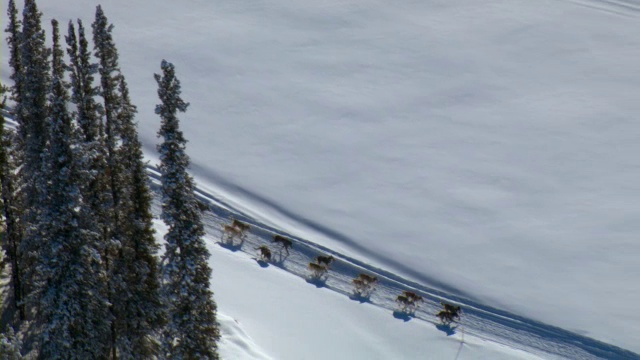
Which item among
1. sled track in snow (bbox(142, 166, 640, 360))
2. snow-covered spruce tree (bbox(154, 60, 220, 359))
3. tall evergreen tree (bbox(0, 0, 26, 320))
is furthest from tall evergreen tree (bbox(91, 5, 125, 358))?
sled track in snow (bbox(142, 166, 640, 360))

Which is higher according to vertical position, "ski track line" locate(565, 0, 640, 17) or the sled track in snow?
"ski track line" locate(565, 0, 640, 17)

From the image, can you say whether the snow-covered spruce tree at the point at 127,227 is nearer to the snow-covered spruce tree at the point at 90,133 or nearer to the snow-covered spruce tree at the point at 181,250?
the snow-covered spruce tree at the point at 90,133

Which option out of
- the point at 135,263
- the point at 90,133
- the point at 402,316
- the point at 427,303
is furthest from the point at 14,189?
the point at 427,303

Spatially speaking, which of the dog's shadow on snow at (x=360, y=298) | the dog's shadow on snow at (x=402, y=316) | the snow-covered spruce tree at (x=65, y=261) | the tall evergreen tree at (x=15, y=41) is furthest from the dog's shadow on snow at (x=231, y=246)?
the snow-covered spruce tree at (x=65, y=261)

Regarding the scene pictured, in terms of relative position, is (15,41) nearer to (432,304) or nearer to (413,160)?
(432,304)

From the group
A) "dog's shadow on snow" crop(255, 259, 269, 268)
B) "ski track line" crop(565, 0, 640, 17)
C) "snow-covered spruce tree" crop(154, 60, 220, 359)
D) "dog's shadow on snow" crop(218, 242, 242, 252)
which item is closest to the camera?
"snow-covered spruce tree" crop(154, 60, 220, 359)

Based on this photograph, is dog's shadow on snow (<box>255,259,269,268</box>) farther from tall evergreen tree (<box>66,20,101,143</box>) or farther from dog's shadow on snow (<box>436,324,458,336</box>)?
tall evergreen tree (<box>66,20,101,143</box>)
